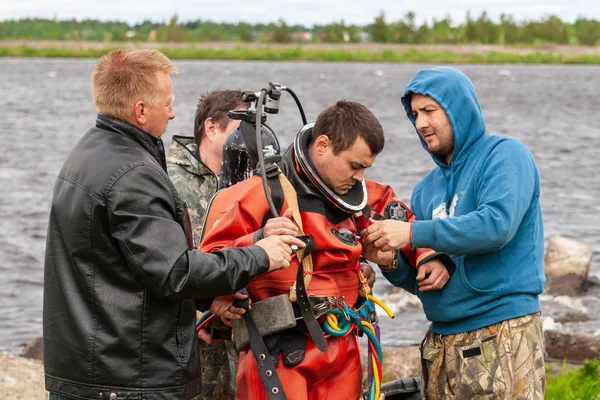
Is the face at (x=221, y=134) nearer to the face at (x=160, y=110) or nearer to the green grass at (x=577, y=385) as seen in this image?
the face at (x=160, y=110)

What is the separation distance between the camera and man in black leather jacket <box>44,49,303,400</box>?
3578 mm

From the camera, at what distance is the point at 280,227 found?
3.81m

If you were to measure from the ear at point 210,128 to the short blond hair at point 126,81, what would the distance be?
48.5 inches

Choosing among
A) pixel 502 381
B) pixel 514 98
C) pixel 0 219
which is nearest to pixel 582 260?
pixel 502 381

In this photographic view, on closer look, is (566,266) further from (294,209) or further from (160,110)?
(160,110)

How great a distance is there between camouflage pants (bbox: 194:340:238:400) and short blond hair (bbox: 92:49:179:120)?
1647 mm

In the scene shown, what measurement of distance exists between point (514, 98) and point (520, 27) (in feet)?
278

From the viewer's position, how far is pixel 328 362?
3994 mm

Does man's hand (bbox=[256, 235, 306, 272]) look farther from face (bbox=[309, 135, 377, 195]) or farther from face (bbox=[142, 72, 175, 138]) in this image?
face (bbox=[142, 72, 175, 138])

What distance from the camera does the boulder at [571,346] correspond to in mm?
8797

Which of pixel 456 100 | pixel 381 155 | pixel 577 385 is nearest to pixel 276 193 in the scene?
pixel 456 100

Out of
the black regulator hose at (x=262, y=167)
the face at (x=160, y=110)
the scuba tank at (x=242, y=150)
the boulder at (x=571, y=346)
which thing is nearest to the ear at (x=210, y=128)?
the scuba tank at (x=242, y=150)

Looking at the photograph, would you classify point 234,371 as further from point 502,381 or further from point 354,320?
point 502,381

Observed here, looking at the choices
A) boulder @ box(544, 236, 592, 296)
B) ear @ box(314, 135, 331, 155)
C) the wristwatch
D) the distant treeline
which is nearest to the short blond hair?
ear @ box(314, 135, 331, 155)
